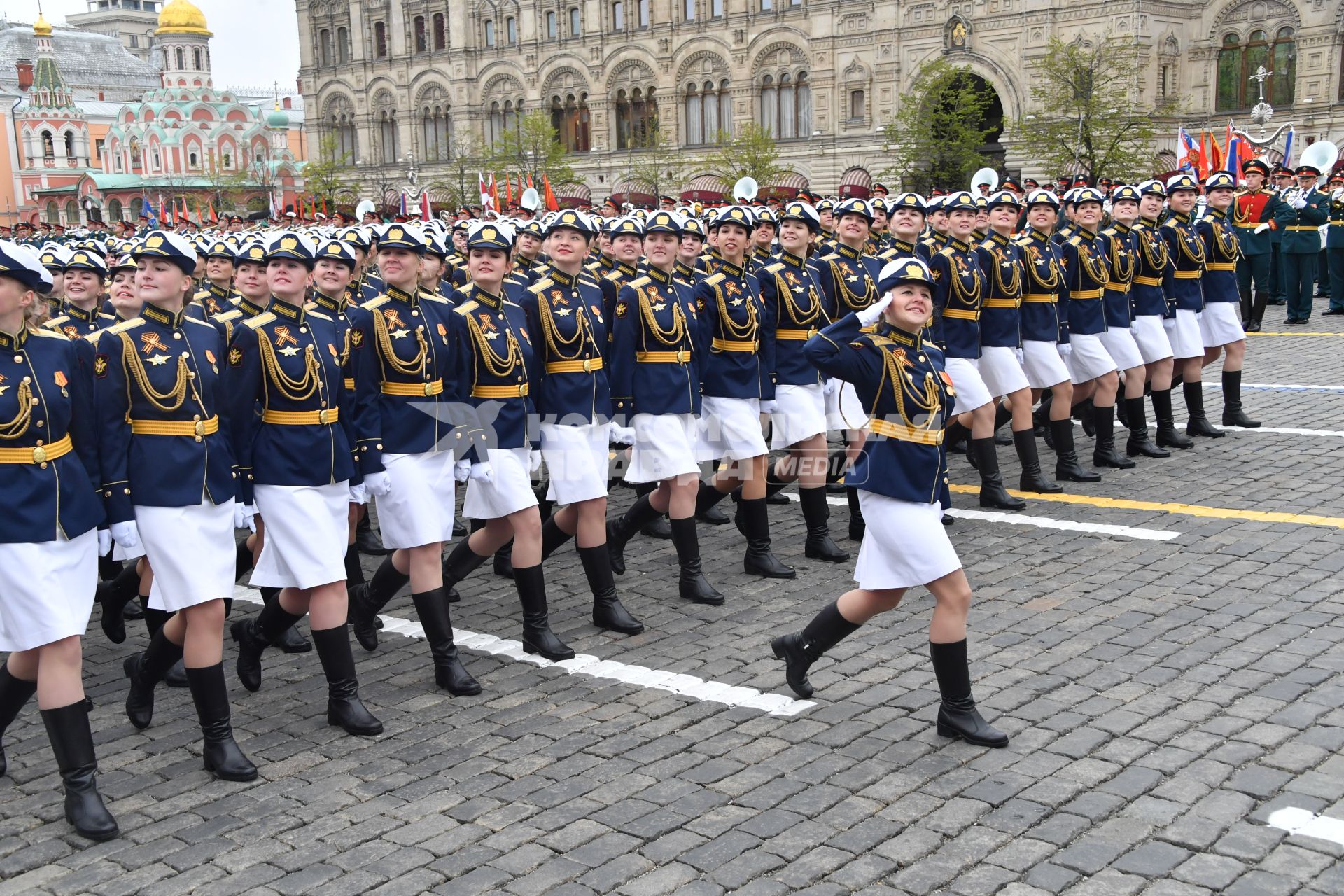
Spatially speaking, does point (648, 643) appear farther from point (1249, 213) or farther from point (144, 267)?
point (1249, 213)

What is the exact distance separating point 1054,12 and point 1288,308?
30678 mm

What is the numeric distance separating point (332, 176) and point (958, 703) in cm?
6327

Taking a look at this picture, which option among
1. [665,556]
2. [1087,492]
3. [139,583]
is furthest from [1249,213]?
[139,583]

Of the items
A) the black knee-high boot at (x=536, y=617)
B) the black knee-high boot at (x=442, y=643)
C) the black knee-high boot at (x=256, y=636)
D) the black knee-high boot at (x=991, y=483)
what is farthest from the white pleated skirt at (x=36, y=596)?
the black knee-high boot at (x=991, y=483)

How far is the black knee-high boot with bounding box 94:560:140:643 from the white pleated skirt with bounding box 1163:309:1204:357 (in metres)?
8.56

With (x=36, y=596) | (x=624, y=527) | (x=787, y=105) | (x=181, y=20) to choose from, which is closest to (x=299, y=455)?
(x=36, y=596)

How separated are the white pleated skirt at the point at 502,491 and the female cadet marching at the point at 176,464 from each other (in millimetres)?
1460

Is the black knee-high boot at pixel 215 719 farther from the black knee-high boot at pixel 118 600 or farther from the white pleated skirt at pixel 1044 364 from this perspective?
the white pleated skirt at pixel 1044 364

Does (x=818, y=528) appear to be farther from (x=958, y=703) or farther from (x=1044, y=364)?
(x=958, y=703)

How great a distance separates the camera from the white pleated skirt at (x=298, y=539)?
5.85m

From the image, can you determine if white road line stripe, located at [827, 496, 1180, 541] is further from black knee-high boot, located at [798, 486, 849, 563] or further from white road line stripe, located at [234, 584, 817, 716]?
white road line stripe, located at [234, 584, 817, 716]

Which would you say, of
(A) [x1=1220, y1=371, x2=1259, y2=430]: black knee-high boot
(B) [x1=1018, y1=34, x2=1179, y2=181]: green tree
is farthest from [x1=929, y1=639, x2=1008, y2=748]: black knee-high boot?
(B) [x1=1018, y1=34, x2=1179, y2=181]: green tree

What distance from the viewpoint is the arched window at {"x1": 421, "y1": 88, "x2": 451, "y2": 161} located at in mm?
68250

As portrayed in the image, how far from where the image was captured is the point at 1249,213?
18141mm
